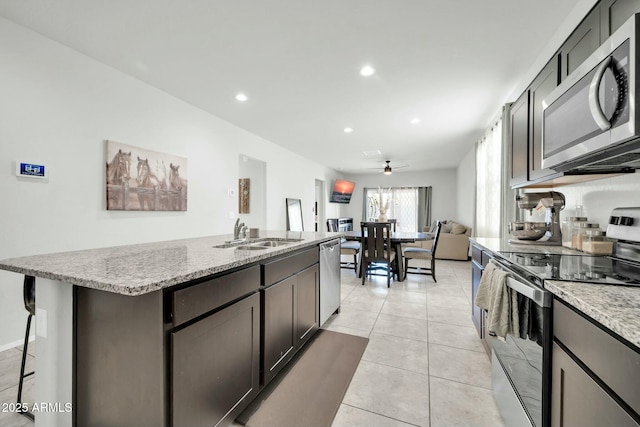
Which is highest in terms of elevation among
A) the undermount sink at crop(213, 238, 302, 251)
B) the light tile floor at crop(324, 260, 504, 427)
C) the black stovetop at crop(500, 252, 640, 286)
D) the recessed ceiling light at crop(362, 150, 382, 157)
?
the recessed ceiling light at crop(362, 150, 382, 157)

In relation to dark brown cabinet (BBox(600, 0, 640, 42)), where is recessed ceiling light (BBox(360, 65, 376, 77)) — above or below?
above

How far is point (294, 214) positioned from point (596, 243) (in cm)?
500

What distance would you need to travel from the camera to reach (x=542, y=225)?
2074mm

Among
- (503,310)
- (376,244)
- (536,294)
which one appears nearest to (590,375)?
(536,294)

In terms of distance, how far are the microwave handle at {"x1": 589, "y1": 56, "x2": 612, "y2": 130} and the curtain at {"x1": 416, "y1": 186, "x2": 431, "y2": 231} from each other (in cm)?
824

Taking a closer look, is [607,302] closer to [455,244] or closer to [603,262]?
[603,262]

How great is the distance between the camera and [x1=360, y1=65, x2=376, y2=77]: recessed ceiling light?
265cm

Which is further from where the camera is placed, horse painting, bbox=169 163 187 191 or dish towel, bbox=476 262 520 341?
horse painting, bbox=169 163 187 191

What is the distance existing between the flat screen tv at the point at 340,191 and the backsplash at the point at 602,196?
21.4 ft

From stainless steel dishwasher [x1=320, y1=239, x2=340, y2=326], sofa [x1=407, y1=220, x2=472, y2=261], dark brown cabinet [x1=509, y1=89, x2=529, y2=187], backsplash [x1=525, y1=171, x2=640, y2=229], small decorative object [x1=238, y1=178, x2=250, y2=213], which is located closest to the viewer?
backsplash [x1=525, y1=171, x2=640, y2=229]

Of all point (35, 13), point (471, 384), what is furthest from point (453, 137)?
point (35, 13)

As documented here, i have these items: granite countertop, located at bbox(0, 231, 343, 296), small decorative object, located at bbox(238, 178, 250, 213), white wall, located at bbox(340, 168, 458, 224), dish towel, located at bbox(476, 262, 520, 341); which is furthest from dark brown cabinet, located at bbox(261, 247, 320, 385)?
white wall, located at bbox(340, 168, 458, 224)

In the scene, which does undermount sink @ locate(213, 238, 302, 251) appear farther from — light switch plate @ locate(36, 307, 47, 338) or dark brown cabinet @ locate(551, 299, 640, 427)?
dark brown cabinet @ locate(551, 299, 640, 427)

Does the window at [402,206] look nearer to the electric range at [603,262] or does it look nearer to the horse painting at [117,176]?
the horse painting at [117,176]
